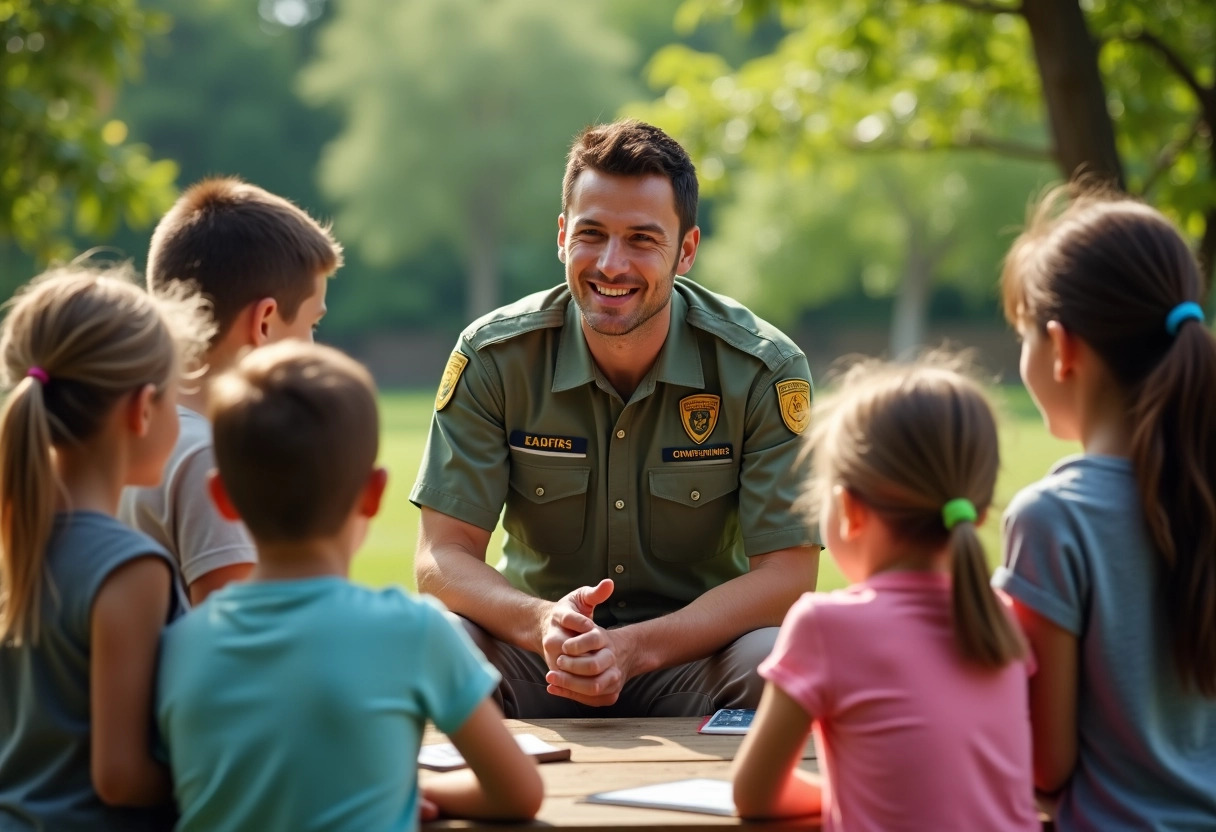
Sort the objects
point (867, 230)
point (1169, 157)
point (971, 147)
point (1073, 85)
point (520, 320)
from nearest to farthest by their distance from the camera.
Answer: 1. point (520, 320)
2. point (1073, 85)
3. point (1169, 157)
4. point (971, 147)
5. point (867, 230)

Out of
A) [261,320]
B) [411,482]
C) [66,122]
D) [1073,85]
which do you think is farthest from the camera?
[411,482]

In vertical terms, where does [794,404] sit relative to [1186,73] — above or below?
below

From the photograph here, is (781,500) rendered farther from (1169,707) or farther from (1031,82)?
(1031,82)

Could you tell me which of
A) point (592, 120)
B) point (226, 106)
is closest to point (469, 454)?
point (592, 120)

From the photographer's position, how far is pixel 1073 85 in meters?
4.68

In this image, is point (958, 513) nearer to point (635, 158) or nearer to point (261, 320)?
point (261, 320)

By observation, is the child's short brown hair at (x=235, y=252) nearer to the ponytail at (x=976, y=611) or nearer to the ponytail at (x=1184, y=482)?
the ponytail at (x=976, y=611)

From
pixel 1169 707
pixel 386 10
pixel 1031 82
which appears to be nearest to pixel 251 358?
pixel 1169 707

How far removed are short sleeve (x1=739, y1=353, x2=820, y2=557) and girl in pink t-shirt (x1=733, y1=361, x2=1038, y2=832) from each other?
4.09 feet

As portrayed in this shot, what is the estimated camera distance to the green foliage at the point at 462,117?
48.7 m

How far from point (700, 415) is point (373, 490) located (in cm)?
154

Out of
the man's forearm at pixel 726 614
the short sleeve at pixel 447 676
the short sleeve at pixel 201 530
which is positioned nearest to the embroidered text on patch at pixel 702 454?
the man's forearm at pixel 726 614

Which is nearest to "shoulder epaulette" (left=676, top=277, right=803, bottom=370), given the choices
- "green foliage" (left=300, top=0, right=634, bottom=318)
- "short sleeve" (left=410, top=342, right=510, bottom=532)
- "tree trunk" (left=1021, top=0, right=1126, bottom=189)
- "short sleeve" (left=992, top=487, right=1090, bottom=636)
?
"short sleeve" (left=410, top=342, right=510, bottom=532)

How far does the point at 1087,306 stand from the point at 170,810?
149cm
